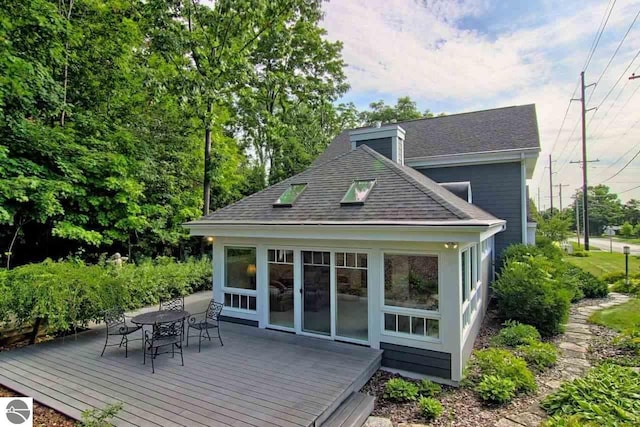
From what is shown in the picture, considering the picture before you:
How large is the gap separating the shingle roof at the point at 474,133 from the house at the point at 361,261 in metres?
5.12

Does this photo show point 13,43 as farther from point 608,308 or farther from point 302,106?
point 608,308

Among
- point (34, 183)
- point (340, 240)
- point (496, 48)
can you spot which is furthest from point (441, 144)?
point (34, 183)

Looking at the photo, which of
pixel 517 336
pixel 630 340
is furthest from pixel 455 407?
pixel 630 340

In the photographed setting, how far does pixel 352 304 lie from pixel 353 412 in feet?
6.80

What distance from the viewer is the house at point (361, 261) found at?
5.20 meters

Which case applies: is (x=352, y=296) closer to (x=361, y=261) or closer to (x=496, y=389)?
(x=361, y=261)

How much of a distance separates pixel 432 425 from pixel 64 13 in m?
14.1

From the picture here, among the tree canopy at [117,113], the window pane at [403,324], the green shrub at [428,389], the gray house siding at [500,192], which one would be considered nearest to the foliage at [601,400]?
the green shrub at [428,389]

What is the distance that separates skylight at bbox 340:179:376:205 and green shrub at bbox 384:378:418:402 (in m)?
3.19

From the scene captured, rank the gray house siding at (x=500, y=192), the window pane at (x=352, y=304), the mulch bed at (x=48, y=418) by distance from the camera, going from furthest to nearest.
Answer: the gray house siding at (x=500, y=192) → the window pane at (x=352, y=304) → the mulch bed at (x=48, y=418)

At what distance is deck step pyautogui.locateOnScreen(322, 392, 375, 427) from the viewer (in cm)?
388

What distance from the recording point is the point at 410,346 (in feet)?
17.8

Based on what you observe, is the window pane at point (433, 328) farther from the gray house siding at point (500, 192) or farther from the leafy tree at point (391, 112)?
the leafy tree at point (391, 112)

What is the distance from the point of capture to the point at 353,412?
4.12m
